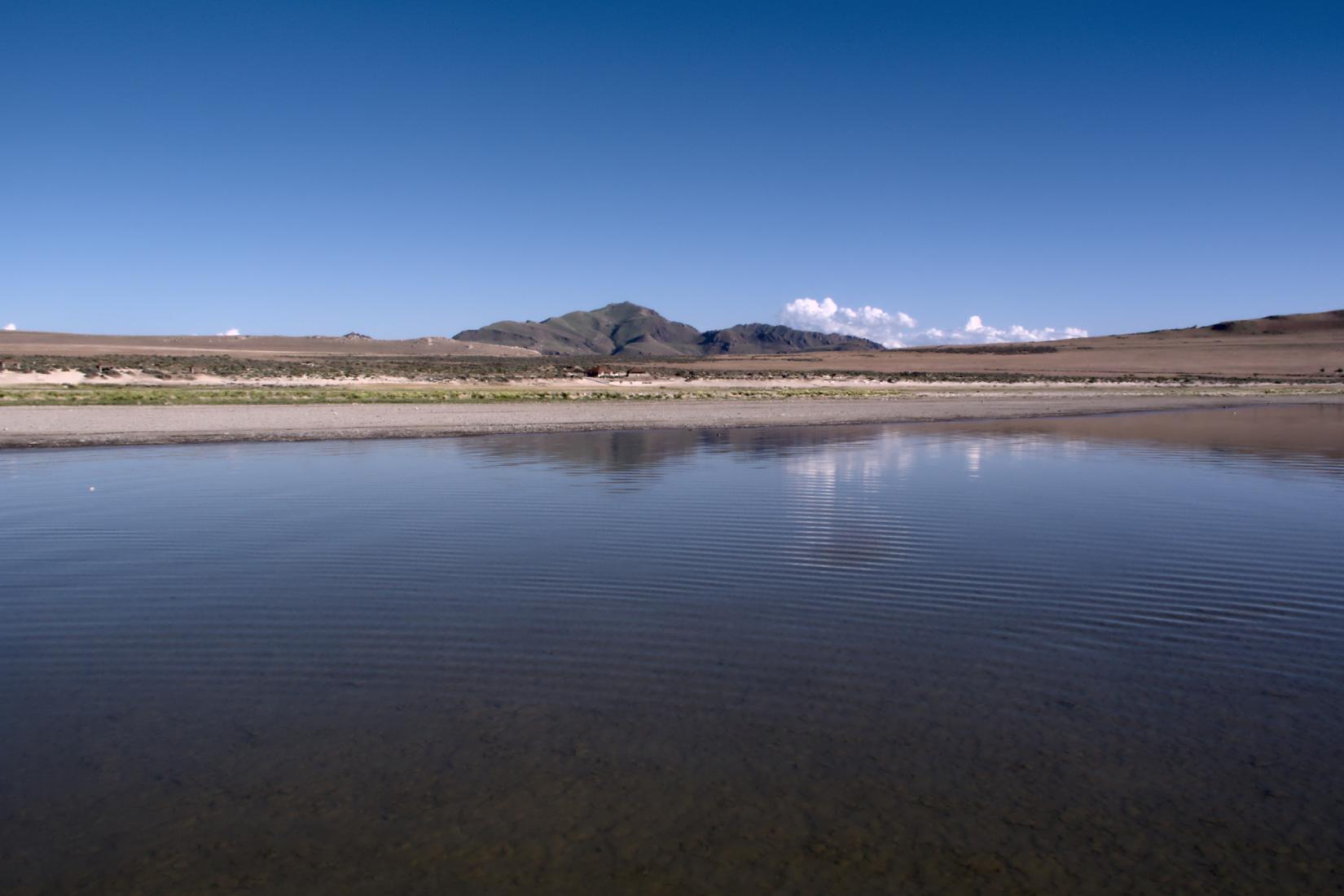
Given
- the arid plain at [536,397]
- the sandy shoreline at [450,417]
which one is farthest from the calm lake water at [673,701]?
the arid plain at [536,397]

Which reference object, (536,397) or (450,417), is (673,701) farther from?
(536,397)

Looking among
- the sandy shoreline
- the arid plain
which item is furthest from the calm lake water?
the arid plain

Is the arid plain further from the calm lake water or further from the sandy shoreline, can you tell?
the calm lake water

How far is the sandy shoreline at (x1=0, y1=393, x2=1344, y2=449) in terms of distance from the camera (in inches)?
1071

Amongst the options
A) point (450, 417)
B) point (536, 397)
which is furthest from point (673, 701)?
point (536, 397)

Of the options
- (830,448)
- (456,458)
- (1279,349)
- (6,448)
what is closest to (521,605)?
(456,458)

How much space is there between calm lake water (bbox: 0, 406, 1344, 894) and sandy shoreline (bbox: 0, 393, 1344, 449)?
14348 mm

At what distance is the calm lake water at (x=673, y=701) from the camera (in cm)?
473

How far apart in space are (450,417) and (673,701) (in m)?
28.6

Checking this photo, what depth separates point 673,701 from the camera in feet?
21.7

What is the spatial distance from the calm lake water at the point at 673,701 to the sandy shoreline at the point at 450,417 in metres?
14.3

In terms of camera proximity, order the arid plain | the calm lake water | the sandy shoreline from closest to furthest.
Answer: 1. the calm lake water
2. the sandy shoreline
3. the arid plain

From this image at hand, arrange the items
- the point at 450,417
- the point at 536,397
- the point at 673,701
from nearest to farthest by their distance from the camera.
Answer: the point at 673,701 < the point at 450,417 < the point at 536,397

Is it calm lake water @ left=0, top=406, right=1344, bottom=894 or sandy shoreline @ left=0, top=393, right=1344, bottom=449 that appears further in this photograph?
sandy shoreline @ left=0, top=393, right=1344, bottom=449
